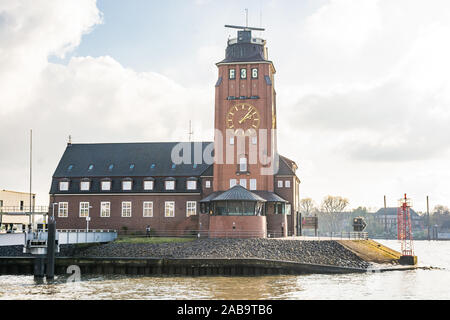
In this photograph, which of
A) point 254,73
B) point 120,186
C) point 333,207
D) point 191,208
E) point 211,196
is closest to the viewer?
point 211,196

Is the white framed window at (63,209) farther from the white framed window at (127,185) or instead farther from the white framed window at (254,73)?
the white framed window at (254,73)

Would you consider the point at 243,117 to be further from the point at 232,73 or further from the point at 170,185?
the point at 170,185

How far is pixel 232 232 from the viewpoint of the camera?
54.4 metres

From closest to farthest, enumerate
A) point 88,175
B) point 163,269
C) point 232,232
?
point 163,269 → point 232,232 → point 88,175

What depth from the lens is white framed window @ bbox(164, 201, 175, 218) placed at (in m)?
64.2

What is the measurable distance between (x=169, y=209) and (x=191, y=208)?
2.61 meters

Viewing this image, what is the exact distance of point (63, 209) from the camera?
2616 inches

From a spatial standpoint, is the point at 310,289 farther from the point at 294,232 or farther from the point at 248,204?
the point at 294,232

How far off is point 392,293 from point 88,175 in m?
43.6

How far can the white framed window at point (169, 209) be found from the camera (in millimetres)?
64238

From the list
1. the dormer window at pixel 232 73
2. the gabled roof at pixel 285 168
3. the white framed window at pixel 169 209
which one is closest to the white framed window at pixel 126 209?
the white framed window at pixel 169 209

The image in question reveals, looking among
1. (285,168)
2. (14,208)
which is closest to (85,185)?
(14,208)
